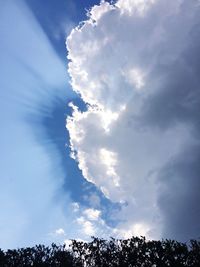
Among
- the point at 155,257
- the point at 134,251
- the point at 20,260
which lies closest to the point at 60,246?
the point at 20,260

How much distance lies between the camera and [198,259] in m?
49.4

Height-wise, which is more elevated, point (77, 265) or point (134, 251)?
point (134, 251)

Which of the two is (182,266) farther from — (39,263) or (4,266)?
(4,266)

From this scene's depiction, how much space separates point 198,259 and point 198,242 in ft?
9.50

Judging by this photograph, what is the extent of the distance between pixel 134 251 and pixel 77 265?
923cm

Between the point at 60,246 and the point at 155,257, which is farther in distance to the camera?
the point at 60,246

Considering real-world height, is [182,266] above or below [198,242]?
below

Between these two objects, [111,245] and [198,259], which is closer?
[198,259]

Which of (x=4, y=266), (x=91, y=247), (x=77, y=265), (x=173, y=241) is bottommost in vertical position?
(x=4, y=266)

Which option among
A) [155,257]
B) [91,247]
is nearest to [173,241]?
[155,257]

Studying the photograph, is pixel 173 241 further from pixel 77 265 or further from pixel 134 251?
pixel 77 265

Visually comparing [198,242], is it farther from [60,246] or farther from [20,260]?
[20,260]

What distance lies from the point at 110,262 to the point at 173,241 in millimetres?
10465

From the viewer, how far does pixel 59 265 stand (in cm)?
Answer: 5200
